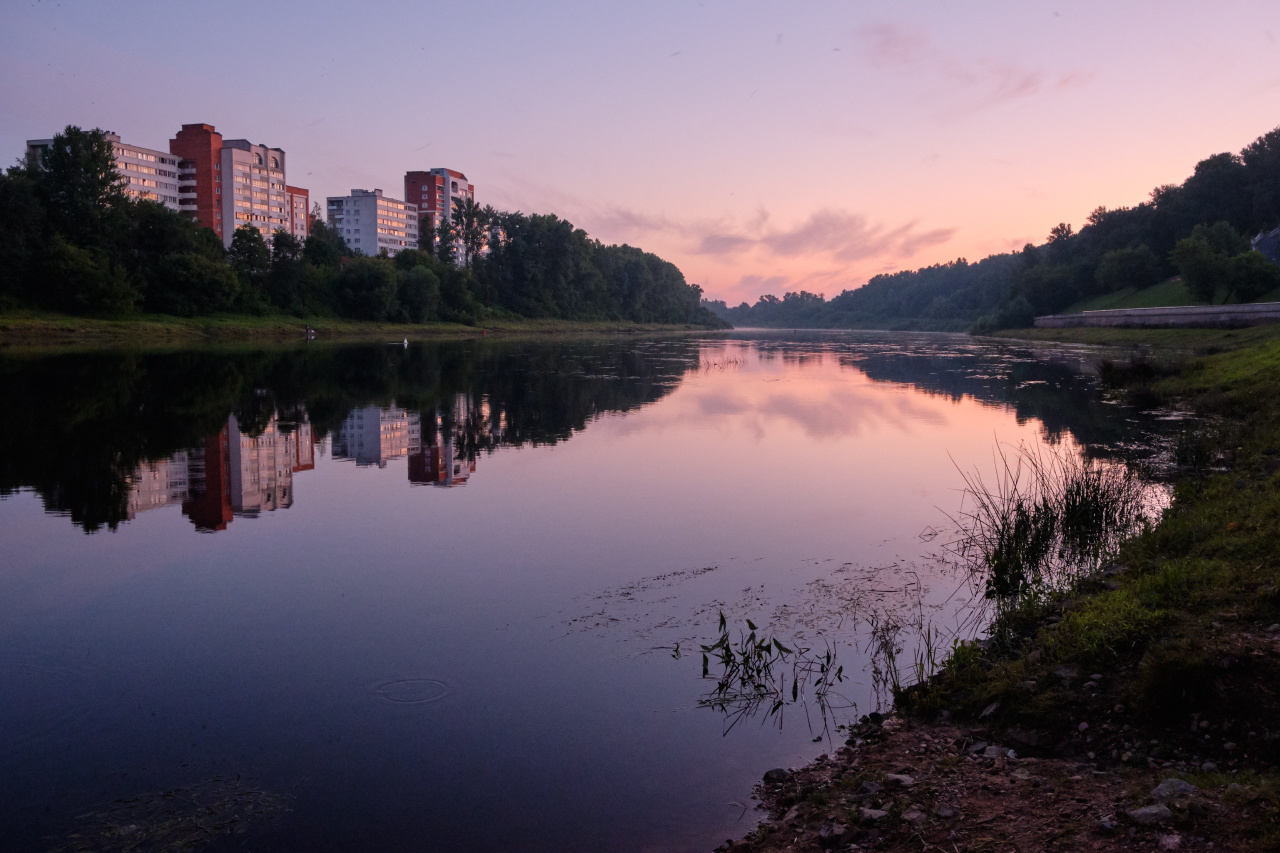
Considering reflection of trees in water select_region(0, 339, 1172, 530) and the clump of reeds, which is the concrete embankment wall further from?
the clump of reeds

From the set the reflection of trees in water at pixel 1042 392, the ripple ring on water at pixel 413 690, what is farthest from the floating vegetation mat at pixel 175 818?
the reflection of trees in water at pixel 1042 392

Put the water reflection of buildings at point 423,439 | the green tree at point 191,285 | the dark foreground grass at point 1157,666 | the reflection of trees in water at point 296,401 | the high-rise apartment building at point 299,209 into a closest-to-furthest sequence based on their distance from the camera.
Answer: the dark foreground grass at point 1157,666, the reflection of trees in water at point 296,401, the water reflection of buildings at point 423,439, the green tree at point 191,285, the high-rise apartment building at point 299,209

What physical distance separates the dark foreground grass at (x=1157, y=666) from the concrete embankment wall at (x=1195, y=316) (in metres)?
49.2

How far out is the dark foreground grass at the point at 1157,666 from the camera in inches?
212

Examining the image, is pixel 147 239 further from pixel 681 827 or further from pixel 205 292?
pixel 681 827

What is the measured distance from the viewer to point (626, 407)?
28266 mm

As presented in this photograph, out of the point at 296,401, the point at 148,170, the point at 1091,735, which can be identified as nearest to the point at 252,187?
the point at 148,170

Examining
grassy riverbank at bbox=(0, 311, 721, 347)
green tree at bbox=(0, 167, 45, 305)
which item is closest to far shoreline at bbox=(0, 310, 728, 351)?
grassy riverbank at bbox=(0, 311, 721, 347)

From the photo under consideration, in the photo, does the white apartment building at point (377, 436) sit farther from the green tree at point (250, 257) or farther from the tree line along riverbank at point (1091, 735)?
the green tree at point (250, 257)

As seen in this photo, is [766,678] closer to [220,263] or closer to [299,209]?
[220,263]

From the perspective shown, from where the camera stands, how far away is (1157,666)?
5883 mm

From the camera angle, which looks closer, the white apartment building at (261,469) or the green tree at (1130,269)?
the white apartment building at (261,469)

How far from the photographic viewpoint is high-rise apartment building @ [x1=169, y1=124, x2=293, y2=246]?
153750mm

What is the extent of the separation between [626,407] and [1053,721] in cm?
2253
